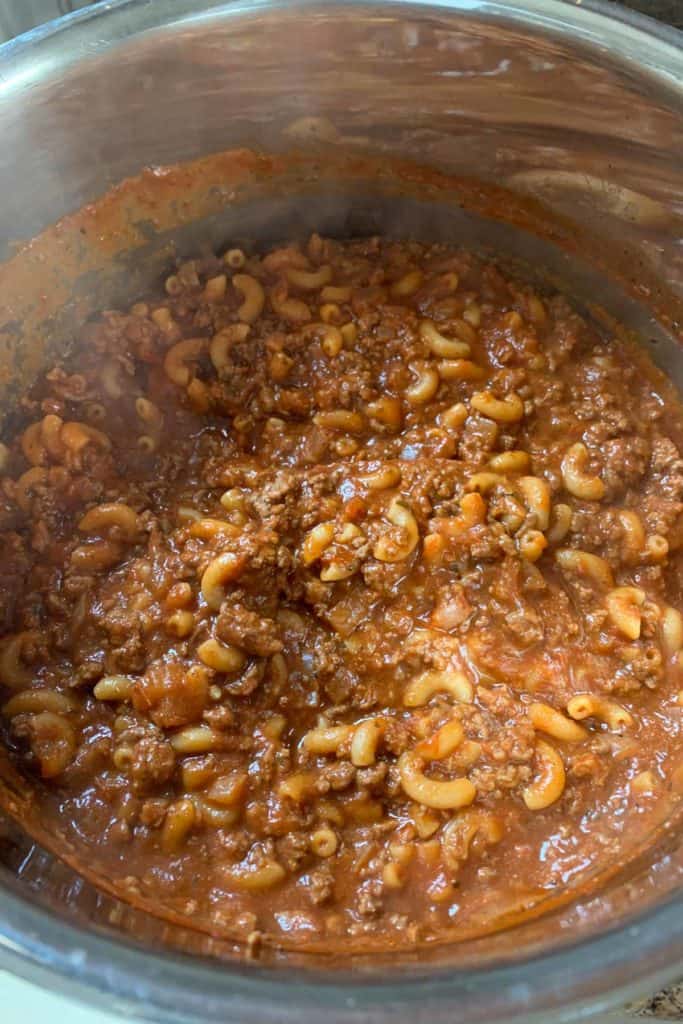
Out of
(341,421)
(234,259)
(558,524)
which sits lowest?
(558,524)

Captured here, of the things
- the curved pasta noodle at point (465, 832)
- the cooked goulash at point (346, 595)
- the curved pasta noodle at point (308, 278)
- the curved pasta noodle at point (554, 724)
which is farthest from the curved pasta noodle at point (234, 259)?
the curved pasta noodle at point (465, 832)

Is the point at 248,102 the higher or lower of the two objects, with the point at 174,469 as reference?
higher

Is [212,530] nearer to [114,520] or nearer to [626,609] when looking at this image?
[114,520]

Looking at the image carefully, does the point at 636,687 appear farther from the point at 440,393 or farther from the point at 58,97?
the point at 58,97

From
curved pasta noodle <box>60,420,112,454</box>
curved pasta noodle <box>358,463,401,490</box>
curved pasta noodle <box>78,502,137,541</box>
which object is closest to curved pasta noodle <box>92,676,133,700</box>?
curved pasta noodle <box>78,502,137,541</box>

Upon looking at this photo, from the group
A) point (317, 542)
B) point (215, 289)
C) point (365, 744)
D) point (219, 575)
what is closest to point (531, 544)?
point (317, 542)

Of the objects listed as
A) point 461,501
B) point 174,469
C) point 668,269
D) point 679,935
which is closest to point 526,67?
point 668,269
